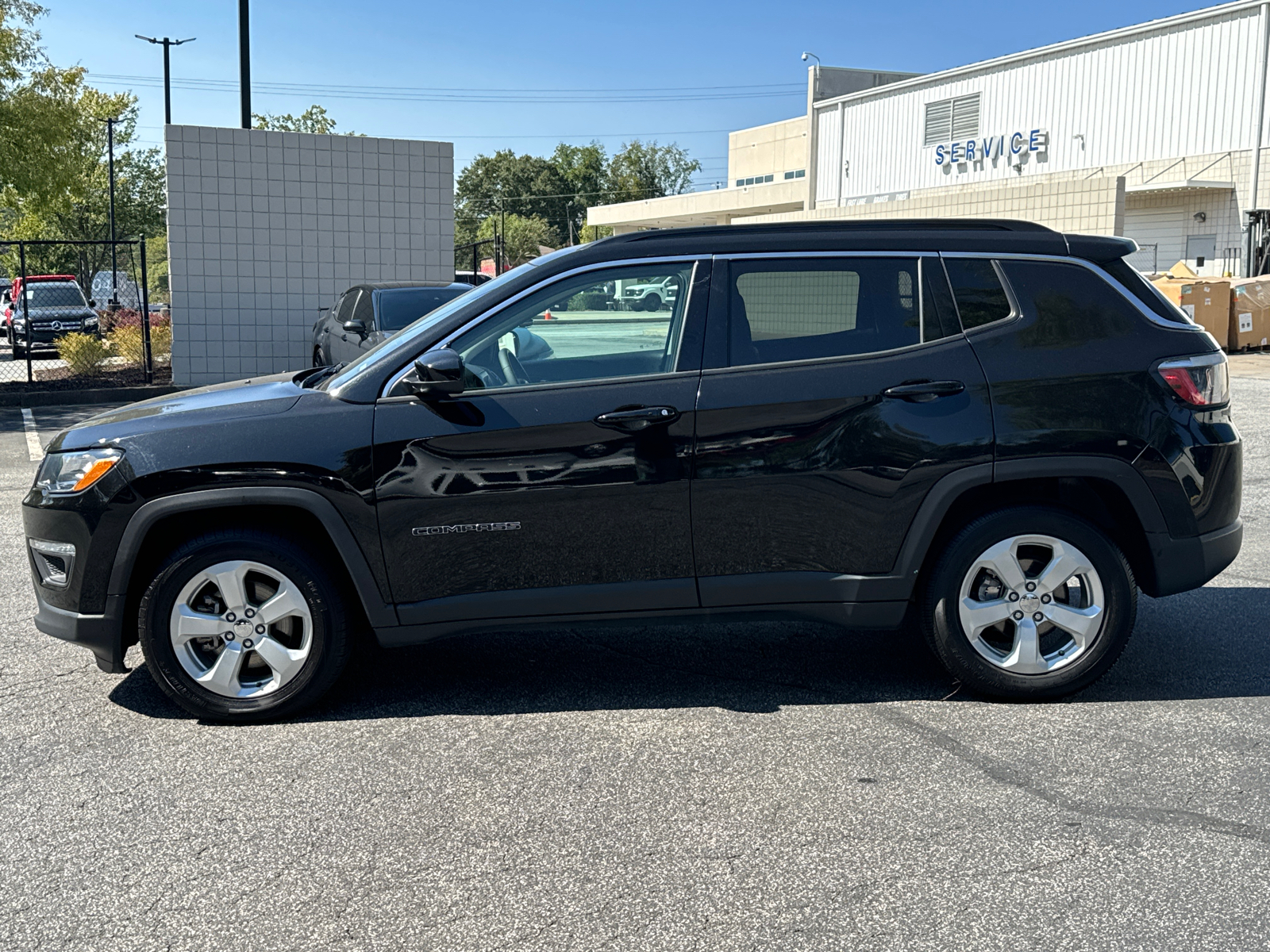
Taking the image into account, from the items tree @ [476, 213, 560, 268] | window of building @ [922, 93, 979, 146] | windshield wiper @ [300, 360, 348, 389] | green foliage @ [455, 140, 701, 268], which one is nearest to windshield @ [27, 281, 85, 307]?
windshield wiper @ [300, 360, 348, 389]

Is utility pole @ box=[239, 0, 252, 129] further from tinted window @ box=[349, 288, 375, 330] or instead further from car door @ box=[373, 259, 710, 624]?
car door @ box=[373, 259, 710, 624]

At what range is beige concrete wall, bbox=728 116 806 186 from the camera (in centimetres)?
6312

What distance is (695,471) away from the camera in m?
4.55

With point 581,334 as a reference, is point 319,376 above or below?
below

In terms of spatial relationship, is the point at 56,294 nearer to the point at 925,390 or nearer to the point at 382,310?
the point at 382,310

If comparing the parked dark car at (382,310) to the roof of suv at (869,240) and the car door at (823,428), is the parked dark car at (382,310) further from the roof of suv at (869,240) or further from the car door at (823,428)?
the car door at (823,428)

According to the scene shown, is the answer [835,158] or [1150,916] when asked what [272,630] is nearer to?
[1150,916]

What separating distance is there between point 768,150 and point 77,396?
175 ft

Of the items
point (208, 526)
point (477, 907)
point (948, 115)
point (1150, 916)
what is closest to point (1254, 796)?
point (1150, 916)

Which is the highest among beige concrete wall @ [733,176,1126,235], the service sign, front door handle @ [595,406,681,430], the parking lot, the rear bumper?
the service sign

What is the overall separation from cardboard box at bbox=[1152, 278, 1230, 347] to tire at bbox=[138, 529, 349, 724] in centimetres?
2438

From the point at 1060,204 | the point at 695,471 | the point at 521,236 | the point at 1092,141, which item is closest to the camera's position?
the point at 695,471

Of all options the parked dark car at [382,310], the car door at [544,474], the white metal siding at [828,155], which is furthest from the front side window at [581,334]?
the white metal siding at [828,155]

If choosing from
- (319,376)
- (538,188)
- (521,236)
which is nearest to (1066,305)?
(319,376)
